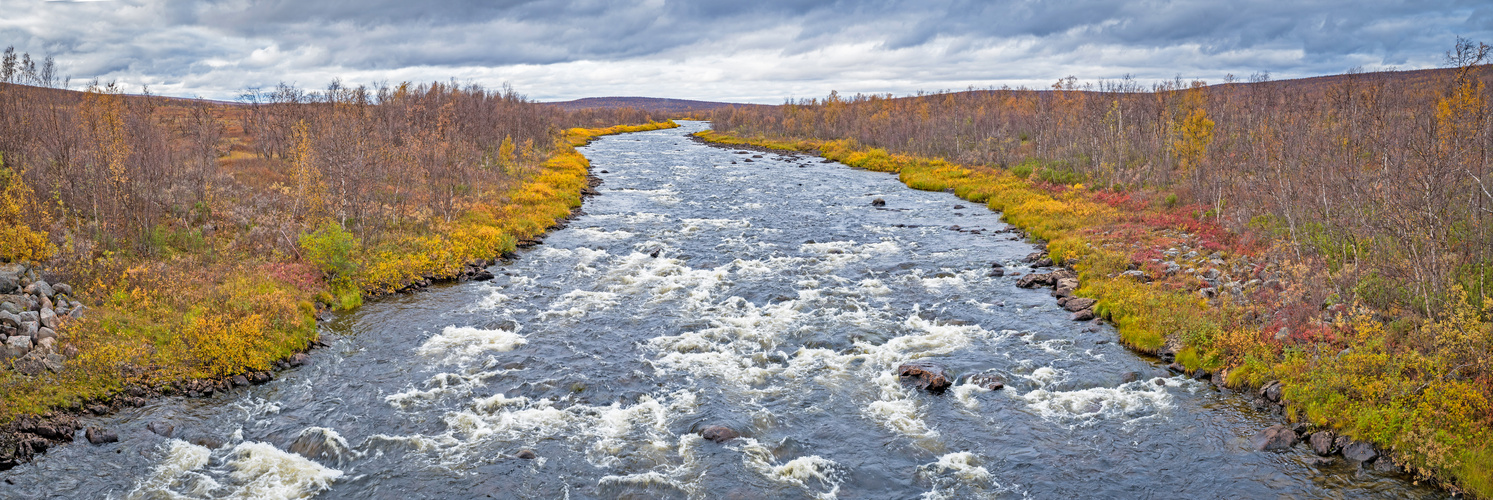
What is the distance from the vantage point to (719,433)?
15.0 meters

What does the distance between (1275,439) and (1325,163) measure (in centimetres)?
1438

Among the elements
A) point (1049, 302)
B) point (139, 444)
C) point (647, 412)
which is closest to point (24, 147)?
point (139, 444)

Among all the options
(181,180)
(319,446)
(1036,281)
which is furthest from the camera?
(181,180)

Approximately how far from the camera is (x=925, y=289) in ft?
86.5

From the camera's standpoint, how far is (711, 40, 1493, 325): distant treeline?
1686 cm

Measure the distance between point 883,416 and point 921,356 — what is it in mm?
3937

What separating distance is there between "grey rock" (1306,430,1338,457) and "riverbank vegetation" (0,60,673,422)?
74.4ft

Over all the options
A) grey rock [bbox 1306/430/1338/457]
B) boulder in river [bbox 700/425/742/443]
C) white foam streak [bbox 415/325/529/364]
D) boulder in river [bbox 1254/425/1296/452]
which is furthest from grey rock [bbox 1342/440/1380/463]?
white foam streak [bbox 415/325/529/364]

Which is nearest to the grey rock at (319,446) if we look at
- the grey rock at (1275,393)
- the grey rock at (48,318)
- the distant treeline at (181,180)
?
the grey rock at (48,318)

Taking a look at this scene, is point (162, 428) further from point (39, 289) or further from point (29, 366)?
point (39, 289)

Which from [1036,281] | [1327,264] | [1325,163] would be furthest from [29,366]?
[1325,163]

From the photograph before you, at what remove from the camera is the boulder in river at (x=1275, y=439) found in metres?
14.5

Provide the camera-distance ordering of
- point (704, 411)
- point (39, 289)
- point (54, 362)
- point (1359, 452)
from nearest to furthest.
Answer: point (1359, 452)
point (54, 362)
point (704, 411)
point (39, 289)

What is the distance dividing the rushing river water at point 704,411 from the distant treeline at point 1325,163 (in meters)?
5.62
